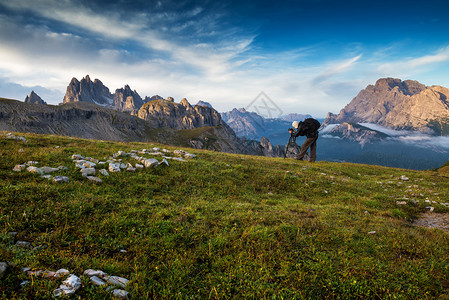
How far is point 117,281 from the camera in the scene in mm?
4039

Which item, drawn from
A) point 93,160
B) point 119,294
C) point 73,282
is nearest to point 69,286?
point 73,282

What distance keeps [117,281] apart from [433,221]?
13.2 metres

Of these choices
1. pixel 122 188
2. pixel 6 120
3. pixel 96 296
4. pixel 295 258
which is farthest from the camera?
pixel 6 120

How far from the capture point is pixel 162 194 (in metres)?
9.25

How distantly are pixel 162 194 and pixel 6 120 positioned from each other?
24529 centimetres

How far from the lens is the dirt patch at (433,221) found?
875cm

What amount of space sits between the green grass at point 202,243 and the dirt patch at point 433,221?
0.42 m

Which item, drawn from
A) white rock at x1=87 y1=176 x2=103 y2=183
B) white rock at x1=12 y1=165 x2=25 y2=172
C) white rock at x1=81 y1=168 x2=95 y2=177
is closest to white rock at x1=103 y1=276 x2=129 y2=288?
white rock at x1=87 y1=176 x2=103 y2=183

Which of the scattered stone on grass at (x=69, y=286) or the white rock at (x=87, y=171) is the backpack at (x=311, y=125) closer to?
the white rock at (x=87, y=171)

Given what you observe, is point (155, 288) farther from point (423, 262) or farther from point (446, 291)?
point (423, 262)

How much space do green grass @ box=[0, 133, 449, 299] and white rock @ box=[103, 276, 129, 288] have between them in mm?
164

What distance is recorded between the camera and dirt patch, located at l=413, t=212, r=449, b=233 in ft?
28.7

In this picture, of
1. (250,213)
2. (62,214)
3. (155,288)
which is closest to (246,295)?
(155,288)

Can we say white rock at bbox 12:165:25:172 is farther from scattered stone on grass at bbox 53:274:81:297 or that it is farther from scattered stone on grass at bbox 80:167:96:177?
scattered stone on grass at bbox 53:274:81:297
